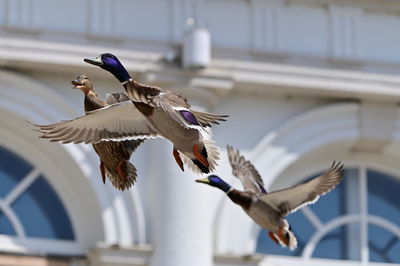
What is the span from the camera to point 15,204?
959 inches

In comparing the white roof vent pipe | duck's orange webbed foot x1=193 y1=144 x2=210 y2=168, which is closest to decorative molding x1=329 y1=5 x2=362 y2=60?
the white roof vent pipe

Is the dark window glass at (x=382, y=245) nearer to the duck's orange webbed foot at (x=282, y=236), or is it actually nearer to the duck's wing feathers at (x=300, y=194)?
the duck's wing feathers at (x=300, y=194)

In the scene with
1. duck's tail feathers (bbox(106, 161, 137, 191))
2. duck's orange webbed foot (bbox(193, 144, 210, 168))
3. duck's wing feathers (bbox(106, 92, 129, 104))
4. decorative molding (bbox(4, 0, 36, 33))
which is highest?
decorative molding (bbox(4, 0, 36, 33))

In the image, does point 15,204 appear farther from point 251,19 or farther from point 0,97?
point 251,19

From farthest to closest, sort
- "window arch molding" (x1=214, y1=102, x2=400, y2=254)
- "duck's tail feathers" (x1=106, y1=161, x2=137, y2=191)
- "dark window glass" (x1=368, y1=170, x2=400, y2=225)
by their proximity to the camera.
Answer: "dark window glass" (x1=368, y1=170, x2=400, y2=225)
"window arch molding" (x1=214, y1=102, x2=400, y2=254)
"duck's tail feathers" (x1=106, y1=161, x2=137, y2=191)

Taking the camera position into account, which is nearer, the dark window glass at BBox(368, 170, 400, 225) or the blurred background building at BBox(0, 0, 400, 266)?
the blurred background building at BBox(0, 0, 400, 266)

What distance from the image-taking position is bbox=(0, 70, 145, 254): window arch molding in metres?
23.9

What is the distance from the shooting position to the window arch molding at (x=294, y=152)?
80.4 ft

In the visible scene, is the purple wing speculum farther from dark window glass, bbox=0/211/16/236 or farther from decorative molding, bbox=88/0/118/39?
dark window glass, bbox=0/211/16/236

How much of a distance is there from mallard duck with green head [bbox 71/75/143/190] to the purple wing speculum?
571mm

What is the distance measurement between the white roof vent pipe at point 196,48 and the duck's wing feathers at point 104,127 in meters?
11.1

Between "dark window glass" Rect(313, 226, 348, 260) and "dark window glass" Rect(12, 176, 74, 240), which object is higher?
"dark window glass" Rect(12, 176, 74, 240)

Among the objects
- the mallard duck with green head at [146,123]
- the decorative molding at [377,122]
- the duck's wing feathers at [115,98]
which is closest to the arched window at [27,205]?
the decorative molding at [377,122]

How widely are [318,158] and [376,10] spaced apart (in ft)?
6.77
